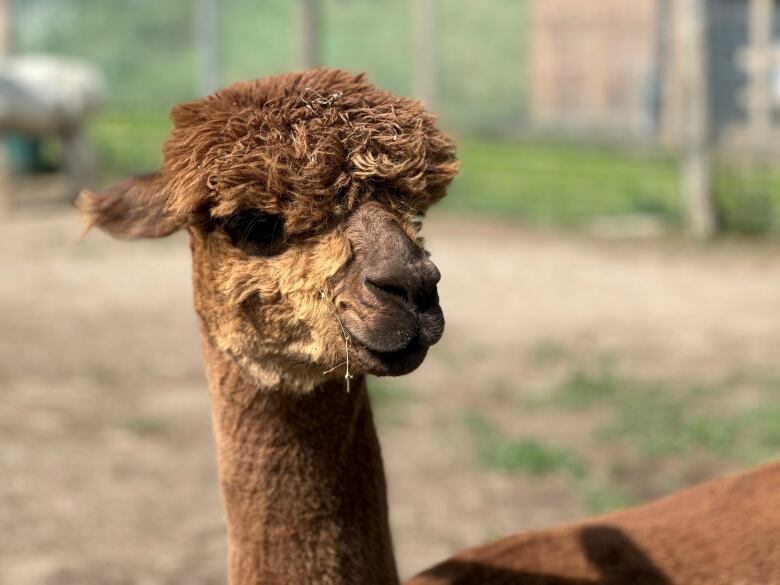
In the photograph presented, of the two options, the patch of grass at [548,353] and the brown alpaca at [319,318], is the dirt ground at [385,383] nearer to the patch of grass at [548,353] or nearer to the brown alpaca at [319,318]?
the patch of grass at [548,353]

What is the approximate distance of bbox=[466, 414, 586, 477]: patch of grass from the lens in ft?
17.1

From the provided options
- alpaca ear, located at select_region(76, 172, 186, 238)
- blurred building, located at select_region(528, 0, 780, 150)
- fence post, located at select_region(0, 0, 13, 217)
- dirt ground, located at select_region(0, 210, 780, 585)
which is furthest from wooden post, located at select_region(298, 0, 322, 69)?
alpaca ear, located at select_region(76, 172, 186, 238)

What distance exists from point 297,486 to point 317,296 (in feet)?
1.36

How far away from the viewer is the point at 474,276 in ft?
29.5

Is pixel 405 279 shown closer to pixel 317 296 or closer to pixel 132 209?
pixel 317 296

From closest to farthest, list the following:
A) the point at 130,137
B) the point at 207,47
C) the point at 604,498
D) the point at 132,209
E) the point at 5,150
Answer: the point at 132,209 → the point at 604,498 → the point at 5,150 → the point at 207,47 → the point at 130,137

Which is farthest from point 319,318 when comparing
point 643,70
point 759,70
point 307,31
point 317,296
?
point 643,70

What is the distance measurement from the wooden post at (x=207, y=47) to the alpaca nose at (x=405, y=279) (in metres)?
12.1

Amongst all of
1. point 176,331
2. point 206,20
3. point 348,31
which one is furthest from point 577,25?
point 176,331

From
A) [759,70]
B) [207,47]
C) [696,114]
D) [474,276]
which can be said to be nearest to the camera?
[474,276]

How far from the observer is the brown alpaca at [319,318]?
2051 millimetres

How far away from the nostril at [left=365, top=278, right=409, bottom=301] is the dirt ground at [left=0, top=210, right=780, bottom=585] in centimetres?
249

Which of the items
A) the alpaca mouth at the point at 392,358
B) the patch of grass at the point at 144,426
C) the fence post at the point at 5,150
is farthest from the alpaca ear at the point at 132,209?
the fence post at the point at 5,150

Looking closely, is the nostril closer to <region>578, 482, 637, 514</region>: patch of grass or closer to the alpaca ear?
the alpaca ear
